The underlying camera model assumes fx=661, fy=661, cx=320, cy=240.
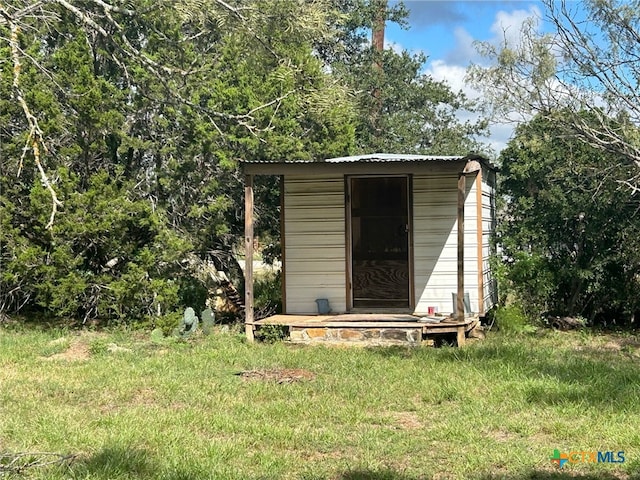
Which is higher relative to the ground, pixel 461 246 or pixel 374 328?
pixel 461 246

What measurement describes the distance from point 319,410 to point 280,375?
1258 millimetres

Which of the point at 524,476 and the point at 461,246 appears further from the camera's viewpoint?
the point at 461,246

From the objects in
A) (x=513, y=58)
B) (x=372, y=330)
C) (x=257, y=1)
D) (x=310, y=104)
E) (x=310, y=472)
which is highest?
(x=513, y=58)

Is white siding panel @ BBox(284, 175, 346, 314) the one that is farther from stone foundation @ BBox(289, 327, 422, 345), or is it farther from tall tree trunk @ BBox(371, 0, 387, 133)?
tall tree trunk @ BBox(371, 0, 387, 133)

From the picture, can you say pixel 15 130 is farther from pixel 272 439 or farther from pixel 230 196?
pixel 272 439

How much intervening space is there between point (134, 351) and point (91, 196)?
88.6 inches

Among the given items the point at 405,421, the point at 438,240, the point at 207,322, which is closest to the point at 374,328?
the point at 438,240

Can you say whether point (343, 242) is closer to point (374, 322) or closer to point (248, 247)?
point (374, 322)

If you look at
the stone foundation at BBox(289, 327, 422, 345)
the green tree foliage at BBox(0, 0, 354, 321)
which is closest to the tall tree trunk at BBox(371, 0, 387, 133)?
the green tree foliage at BBox(0, 0, 354, 321)

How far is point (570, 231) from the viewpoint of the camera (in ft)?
31.7

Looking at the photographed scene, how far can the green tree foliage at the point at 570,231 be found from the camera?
9.07 metres

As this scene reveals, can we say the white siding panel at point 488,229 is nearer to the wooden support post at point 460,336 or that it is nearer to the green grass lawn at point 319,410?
the wooden support post at point 460,336

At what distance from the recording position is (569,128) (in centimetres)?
897

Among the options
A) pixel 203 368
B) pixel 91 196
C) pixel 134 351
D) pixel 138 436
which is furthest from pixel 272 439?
pixel 91 196
